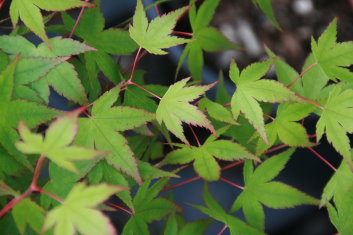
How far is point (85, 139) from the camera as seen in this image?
0.51 metres

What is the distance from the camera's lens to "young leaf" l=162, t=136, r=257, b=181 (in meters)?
0.56

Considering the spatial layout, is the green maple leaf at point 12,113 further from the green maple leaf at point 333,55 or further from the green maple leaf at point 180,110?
the green maple leaf at point 333,55

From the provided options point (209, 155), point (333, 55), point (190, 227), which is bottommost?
point (190, 227)

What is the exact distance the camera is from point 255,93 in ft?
1.78

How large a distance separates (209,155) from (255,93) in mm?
100

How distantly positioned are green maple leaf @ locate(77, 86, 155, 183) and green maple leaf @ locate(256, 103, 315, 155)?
6.6 inches

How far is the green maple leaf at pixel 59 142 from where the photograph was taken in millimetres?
394

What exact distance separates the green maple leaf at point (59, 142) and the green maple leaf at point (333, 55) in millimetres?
349

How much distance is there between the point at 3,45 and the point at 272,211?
2.79 ft

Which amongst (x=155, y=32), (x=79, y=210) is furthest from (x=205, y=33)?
(x=79, y=210)

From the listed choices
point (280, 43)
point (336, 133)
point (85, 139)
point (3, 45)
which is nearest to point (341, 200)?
point (336, 133)

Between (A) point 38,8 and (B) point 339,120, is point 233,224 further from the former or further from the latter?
(A) point 38,8

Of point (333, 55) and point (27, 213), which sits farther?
point (333, 55)

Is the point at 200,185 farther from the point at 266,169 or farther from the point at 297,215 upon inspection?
the point at 266,169
